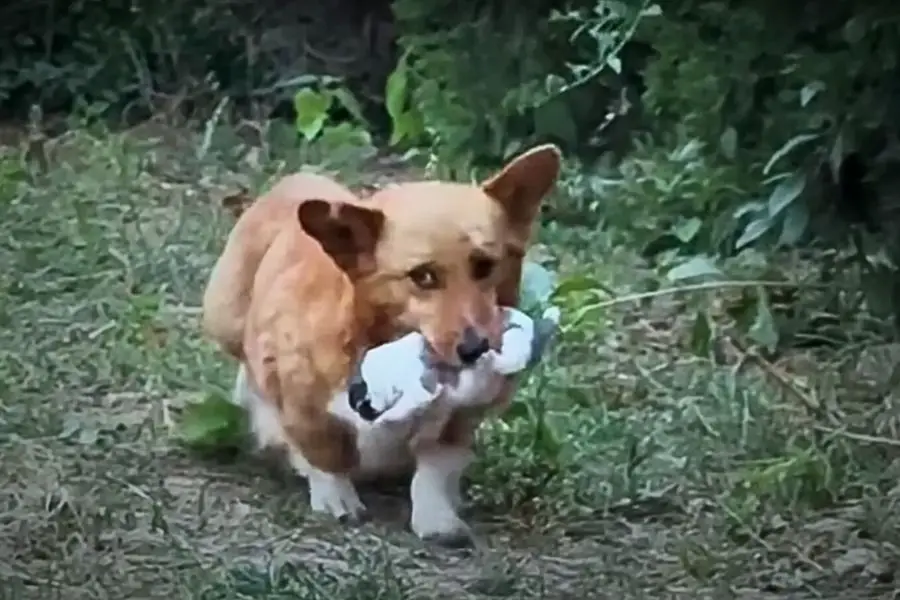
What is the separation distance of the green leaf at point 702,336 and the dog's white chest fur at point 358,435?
20 centimetres

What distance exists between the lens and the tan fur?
36.9 inches

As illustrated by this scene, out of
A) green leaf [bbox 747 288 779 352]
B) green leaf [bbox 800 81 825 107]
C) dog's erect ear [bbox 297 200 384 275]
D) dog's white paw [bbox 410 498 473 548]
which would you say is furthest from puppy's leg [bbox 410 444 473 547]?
green leaf [bbox 800 81 825 107]

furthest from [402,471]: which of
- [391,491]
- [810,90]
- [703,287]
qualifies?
[810,90]

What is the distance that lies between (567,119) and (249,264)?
0.21 m

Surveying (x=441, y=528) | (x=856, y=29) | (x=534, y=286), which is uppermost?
(x=856, y=29)

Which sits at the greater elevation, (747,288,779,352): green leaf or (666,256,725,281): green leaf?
(666,256,725,281): green leaf

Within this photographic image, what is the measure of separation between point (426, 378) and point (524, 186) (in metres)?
0.11

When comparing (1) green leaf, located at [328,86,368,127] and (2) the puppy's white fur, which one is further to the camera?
(1) green leaf, located at [328,86,368,127]

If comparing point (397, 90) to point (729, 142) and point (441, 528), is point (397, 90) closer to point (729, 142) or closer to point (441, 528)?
point (729, 142)

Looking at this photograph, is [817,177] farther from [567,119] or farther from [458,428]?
[458,428]

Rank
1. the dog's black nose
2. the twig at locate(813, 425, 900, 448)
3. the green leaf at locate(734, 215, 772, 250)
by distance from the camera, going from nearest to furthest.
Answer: the dog's black nose < the twig at locate(813, 425, 900, 448) < the green leaf at locate(734, 215, 772, 250)

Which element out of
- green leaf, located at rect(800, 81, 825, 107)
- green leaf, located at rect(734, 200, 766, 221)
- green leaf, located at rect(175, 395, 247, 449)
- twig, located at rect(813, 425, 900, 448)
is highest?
green leaf, located at rect(800, 81, 825, 107)

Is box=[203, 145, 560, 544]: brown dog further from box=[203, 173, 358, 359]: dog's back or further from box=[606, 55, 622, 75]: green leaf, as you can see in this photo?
box=[606, 55, 622, 75]: green leaf

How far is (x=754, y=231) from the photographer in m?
1.14
